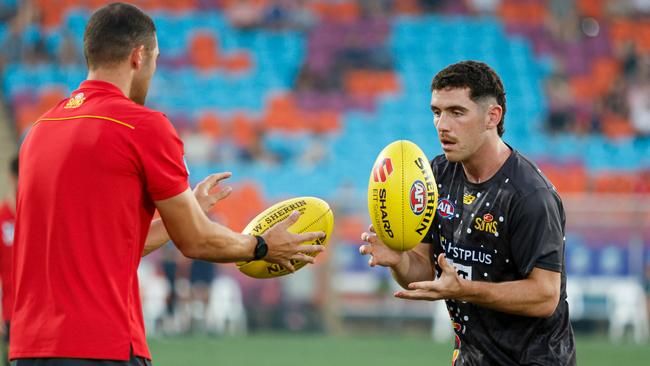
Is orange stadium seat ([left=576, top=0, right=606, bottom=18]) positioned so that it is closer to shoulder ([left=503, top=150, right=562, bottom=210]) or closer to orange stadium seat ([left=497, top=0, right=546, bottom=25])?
orange stadium seat ([left=497, top=0, right=546, bottom=25])

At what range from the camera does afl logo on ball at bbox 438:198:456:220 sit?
526 centimetres

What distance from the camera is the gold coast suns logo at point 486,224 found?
5.00 m

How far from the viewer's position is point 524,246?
484 cm

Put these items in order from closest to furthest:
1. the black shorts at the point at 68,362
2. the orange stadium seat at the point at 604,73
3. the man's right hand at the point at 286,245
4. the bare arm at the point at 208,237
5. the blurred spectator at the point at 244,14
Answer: the black shorts at the point at 68,362
the bare arm at the point at 208,237
the man's right hand at the point at 286,245
the orange stadium seat at the point at 604,73
the blurred spectator at the point at 244,14

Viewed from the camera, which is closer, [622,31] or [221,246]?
[221,246]

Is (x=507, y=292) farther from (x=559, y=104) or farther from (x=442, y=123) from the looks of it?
(x=559, y=104)

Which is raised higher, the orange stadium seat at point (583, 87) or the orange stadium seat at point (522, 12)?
the orange stadium seat at point (522, 12)

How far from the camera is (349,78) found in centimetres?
2180

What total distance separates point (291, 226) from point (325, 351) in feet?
25.8

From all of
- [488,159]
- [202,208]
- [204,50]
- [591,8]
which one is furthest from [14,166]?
[591,8]

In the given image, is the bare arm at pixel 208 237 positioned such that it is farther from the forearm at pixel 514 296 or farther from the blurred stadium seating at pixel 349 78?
the blurred stadium seating at pixel 349 78

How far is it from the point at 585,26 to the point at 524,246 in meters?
18.4

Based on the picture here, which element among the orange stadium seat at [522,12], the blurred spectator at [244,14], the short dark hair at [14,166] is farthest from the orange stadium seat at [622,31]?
the short dark hair at [14,166]

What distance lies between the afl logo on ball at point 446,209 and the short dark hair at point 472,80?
1.82ft
